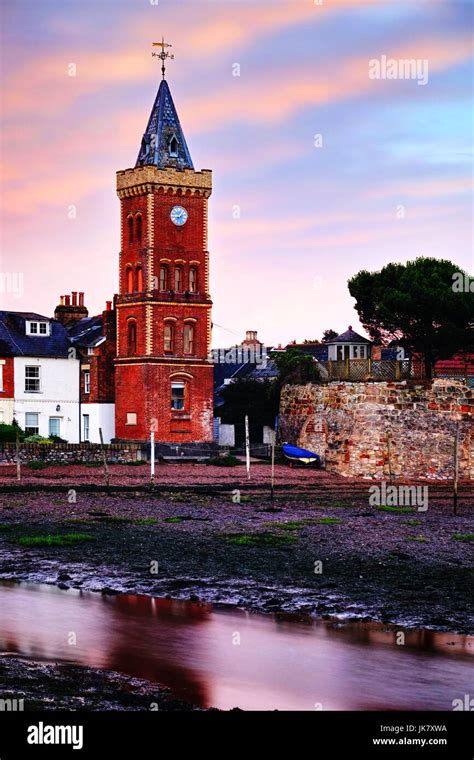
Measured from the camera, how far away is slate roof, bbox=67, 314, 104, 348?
8238cm

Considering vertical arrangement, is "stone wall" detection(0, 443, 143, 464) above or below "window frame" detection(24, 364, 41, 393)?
below

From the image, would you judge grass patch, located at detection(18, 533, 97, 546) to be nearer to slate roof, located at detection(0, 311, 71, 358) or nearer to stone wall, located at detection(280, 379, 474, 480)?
stone wall, located at detection(280, 379, 474, 480)

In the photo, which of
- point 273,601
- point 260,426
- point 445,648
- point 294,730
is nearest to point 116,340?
point 260,426

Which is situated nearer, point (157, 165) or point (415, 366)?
point (415, 366)

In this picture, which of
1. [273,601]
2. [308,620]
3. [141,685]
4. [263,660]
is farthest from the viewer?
[273,601]

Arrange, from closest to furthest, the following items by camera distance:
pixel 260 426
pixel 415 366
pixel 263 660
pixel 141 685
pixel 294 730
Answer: pixel 294 730 → pixel 141 685 → pixel 263 660 → pixel 415 366 → pixel 260 426

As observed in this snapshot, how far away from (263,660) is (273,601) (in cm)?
490

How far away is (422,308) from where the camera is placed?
75.0 meters

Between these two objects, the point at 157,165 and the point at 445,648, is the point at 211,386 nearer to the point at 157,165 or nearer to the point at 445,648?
the point at 157,165

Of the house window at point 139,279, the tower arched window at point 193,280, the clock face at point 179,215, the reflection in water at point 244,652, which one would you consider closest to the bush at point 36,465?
the house window at point 139,279

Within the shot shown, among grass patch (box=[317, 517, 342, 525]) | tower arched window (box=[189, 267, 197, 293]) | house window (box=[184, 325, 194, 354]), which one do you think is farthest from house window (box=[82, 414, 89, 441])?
grass patch (box=[317, 517, 342, 525])

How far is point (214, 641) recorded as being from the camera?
85.7 ft

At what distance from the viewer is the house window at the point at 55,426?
7962cm

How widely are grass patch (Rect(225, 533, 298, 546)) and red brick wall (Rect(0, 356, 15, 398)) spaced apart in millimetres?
39527
